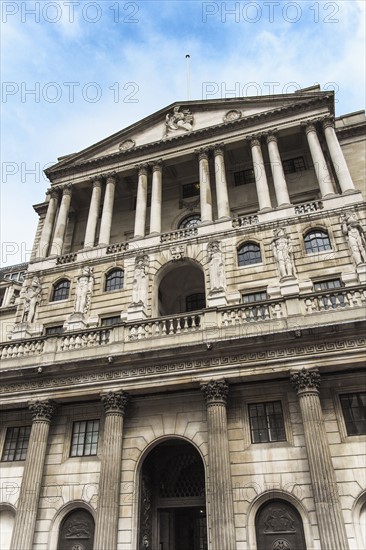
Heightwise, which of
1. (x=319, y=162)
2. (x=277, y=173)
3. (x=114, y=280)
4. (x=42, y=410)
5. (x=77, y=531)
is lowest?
(x=77, y=531)

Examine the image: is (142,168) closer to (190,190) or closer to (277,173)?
(190,190)

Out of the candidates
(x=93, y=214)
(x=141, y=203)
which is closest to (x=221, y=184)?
(x=141, y=203)

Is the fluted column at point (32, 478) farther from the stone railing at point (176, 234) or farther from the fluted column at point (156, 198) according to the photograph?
the fluted column at point (156, 198)

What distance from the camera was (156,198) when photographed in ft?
88.5

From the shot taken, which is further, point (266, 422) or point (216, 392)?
point (266, 422)

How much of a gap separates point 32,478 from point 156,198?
17.0 meters

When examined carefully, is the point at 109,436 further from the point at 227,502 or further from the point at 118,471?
the point at 227,502

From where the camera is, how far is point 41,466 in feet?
57.4

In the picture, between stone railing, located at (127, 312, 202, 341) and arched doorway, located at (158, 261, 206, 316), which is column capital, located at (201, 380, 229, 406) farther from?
arched doorway, located at (158, 261, 206, 316)


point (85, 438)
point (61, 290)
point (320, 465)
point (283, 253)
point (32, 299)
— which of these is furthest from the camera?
point (61, 290)

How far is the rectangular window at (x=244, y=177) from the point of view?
28859 mm

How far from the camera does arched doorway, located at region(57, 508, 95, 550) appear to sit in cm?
1669

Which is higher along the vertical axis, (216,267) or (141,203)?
(141,203)

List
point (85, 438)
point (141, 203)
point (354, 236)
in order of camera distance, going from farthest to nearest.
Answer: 1. point (141, 203)
2. point (354, 236)
3. point (85, 438)
